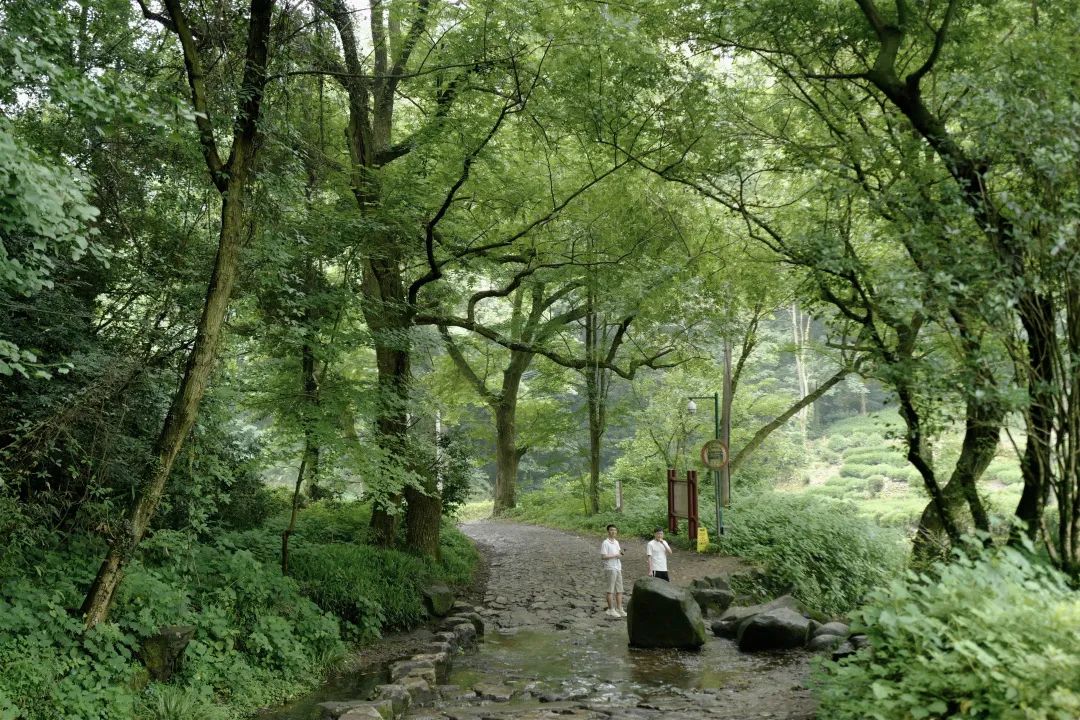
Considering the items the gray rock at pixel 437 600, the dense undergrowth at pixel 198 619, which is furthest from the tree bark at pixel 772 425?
the dense undergrowth at pixel 198 619

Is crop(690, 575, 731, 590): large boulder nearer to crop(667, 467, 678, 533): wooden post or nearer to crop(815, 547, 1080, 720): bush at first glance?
crop(667, 467, 678, 533): wooden post

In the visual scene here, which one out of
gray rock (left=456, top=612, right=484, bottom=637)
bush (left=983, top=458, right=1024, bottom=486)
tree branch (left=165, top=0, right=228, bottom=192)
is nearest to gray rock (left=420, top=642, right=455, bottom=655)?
gray rock (left=456, top=612, right=484, bottom=637)

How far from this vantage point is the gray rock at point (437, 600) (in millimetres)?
11430

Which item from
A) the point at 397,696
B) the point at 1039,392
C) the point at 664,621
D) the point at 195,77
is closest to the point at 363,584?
the point at 397,696

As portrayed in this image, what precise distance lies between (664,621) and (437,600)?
359cm

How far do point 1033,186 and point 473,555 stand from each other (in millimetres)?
12643

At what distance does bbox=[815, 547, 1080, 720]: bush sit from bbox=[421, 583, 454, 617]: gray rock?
703 cm

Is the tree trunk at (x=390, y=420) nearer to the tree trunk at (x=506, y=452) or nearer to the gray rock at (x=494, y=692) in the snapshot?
the gray rock at (x=494, y=692)

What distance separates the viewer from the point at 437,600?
37.9 feet

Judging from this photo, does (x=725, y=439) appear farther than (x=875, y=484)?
No

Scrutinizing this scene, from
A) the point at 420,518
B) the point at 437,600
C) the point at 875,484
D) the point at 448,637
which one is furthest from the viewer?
the point at 875,484

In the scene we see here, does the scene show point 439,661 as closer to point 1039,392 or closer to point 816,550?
point 1039,392

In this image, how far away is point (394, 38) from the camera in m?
12.3

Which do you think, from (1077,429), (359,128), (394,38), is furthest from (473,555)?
(1077,429)
